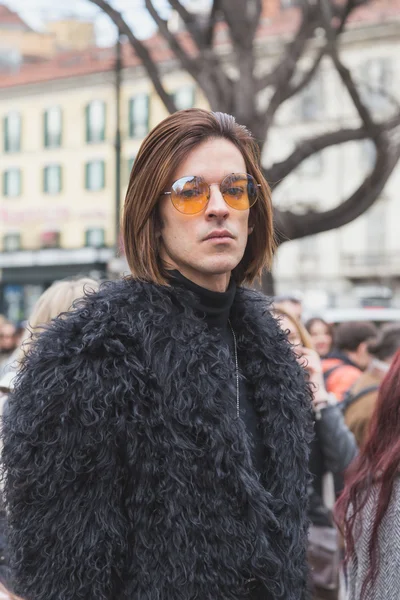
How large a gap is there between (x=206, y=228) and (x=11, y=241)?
4224 centimetres

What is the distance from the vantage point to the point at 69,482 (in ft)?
5.80

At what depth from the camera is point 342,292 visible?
41031 millimetres

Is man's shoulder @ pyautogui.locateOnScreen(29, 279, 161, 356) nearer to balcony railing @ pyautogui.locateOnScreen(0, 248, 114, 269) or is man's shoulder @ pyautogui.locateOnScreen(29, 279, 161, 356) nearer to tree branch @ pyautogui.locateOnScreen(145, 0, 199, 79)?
tree branch @ pyautogui.locateOnScreen(145, 0, 199, 79)

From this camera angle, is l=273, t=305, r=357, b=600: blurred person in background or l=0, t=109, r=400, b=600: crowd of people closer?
l=0, t=109, r=400, b=600: crowd of people

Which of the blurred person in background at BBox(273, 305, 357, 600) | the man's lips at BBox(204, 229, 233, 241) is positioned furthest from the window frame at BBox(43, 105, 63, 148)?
the man's lips at BBox(204, 229, 233, 241)

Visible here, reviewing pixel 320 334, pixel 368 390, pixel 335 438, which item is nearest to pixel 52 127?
pixel 320 334

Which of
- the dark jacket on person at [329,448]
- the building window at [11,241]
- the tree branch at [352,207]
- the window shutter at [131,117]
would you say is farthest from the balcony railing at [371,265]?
the dark jacket on person at [329,448]

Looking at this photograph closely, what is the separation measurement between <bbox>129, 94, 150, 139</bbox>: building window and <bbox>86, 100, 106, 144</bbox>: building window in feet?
4.36

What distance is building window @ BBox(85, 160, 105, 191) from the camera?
138 ft

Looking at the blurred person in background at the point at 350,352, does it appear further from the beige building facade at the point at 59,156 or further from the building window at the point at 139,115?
the building window at the point at 139,115

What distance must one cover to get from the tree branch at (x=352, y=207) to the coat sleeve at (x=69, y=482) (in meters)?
5.45

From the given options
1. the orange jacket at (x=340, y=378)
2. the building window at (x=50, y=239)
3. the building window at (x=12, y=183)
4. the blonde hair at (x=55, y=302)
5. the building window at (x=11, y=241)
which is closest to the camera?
the blonde hair at (x=55, y=302)

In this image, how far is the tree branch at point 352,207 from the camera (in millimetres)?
7199

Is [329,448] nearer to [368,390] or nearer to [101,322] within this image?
[368,390]
